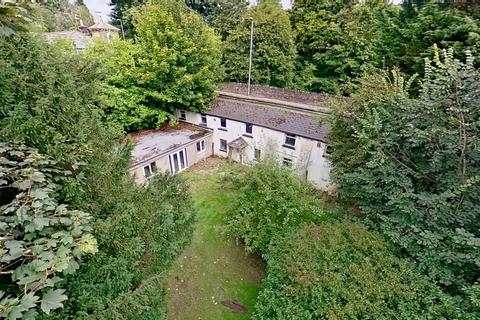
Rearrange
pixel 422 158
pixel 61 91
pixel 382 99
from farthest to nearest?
pixel 382 99 → pixel 422 158 → pixel 61 91

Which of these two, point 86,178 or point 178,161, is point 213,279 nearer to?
point 86,178

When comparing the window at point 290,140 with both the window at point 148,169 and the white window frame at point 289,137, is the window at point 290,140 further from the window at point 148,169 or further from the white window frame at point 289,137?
the window at point 148,169

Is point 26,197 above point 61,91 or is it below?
below

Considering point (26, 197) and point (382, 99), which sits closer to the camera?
point (26, 197)

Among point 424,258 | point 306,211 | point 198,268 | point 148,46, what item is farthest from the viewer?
point 148,46

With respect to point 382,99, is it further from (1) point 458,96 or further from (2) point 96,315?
(2) point 96,315

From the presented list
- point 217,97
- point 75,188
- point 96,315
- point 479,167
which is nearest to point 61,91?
point 75,188

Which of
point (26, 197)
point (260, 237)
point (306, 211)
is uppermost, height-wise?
point (26, 197)
